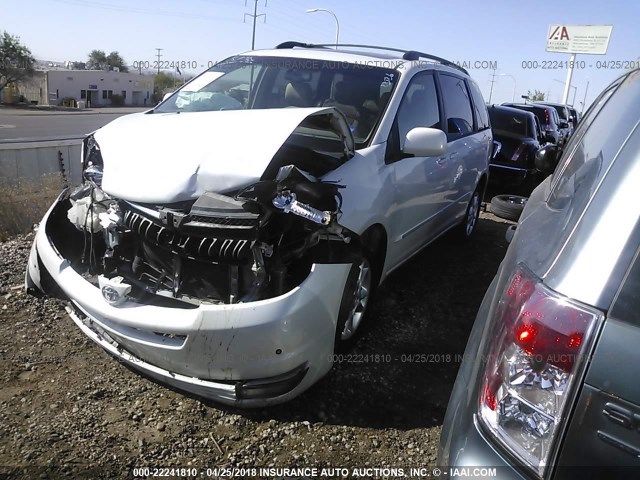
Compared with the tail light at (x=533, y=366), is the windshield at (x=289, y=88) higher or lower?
higher

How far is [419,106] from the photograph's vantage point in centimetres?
399

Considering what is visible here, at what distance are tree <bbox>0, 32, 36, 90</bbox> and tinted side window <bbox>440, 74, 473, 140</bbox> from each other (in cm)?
6973

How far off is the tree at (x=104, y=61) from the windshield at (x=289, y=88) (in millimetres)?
92628

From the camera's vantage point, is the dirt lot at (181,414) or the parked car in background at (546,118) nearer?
the dirt lot at (181,414)

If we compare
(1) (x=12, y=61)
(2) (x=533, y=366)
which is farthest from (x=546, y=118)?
(1) (x=12, y=61)

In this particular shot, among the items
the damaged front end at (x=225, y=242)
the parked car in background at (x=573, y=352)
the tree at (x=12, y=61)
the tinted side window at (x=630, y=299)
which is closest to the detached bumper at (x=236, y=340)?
the damaged front end at (x=225, y=242)

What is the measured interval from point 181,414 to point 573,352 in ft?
6.99

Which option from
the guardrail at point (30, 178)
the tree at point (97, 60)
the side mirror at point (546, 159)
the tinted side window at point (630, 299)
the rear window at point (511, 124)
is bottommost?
the guardrail at point (30, 178)

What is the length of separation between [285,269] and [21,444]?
148 cm

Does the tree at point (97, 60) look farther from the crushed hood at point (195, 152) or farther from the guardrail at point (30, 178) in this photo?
the crushed hood at point (195, 152)

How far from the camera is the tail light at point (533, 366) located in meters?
1.14

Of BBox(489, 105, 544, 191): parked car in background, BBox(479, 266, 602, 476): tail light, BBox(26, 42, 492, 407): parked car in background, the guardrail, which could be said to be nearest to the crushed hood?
BBox(26, 42, 492, 407): parked car in background

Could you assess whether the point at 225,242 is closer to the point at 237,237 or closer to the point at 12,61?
the point at 237,237

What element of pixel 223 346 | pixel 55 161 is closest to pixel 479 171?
pixel 223 346
